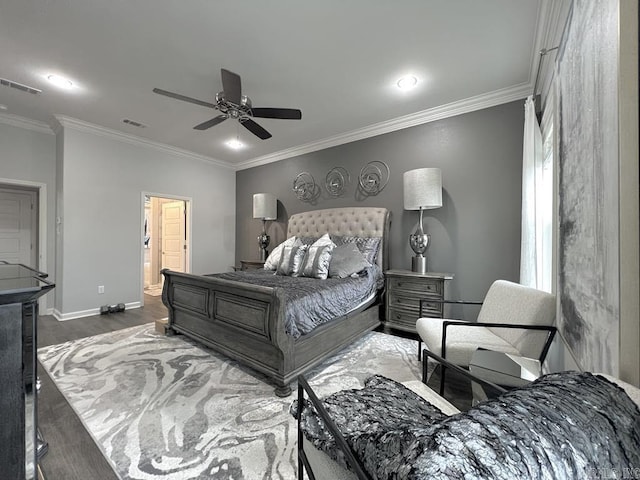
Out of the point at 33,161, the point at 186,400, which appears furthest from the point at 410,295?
the point at 33,161

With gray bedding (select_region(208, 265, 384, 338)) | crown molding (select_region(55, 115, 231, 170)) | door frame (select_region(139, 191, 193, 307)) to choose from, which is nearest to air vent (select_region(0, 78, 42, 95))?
crown molding (select_region(55, 115, 231, 170))

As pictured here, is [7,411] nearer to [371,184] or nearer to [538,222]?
[538,222]

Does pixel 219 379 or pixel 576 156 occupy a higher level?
pixel 576 156

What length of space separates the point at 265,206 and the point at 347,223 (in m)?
1.74

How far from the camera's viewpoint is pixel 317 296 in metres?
2.41

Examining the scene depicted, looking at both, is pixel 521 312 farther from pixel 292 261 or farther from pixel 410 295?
pixel 292 261

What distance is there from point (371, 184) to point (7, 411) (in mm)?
4038

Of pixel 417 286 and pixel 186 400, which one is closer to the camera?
pixel 186 400

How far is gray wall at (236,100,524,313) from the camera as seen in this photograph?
306cm

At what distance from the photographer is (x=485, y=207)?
3207 millimetres

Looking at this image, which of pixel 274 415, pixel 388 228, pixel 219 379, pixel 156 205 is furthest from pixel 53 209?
pixel 388 228

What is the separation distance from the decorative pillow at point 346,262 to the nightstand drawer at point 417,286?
0.43 metres

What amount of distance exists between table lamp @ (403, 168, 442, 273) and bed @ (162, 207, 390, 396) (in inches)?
21.1

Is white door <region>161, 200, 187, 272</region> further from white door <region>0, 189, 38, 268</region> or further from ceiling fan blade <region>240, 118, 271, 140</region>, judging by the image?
ceiling fan blade <region>240, 118, 271, 140</region>
